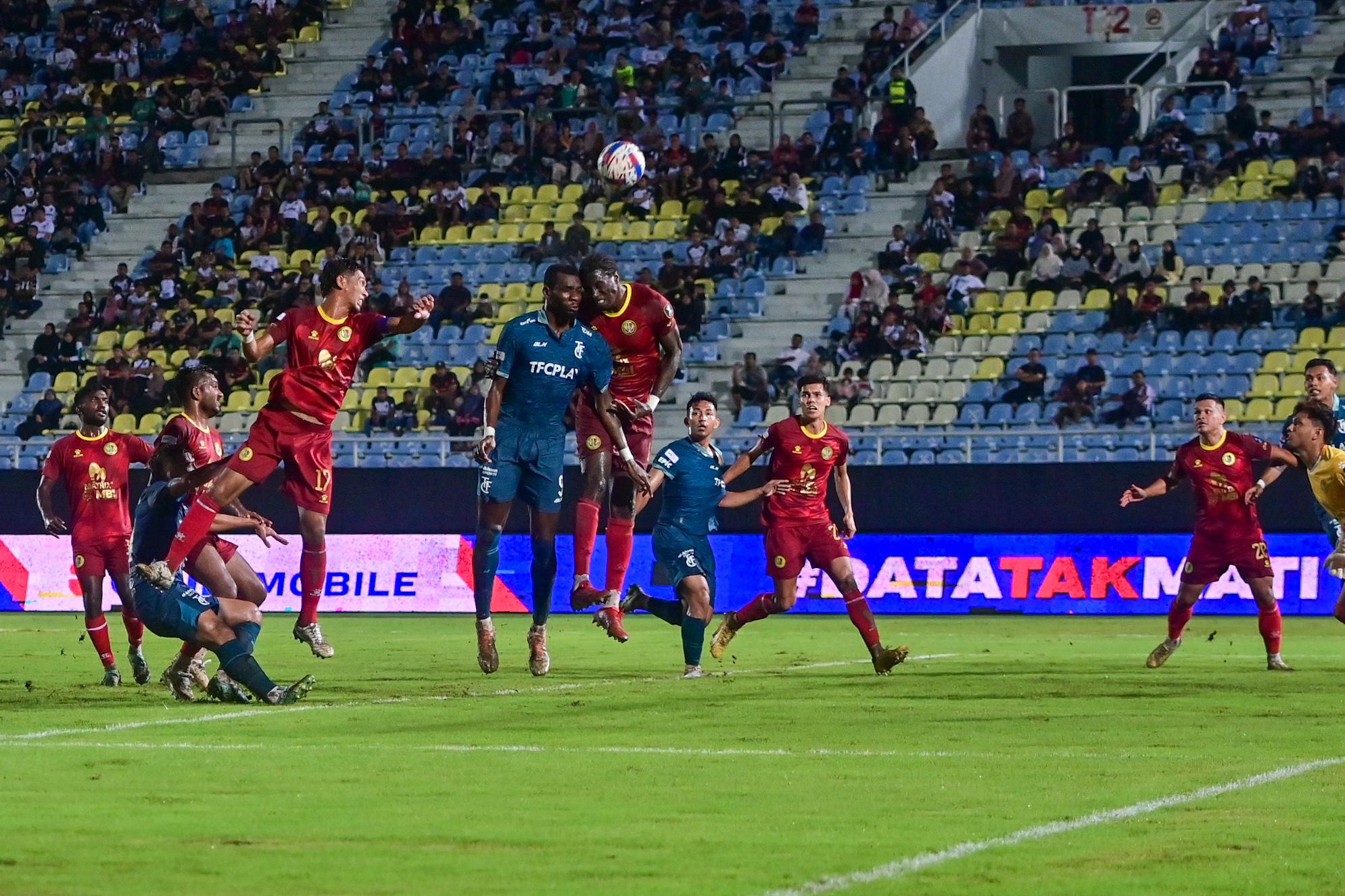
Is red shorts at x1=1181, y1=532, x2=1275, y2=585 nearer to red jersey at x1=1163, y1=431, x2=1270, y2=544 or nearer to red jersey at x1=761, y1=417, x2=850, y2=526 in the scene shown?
red jersey at x1=1163, y1=431, x2=1270, y2=544

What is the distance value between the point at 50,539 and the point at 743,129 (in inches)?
543

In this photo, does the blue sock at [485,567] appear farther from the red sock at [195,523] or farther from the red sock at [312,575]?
the red sock at [195,523]

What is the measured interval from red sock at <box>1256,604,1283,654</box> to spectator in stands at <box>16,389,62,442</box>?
69.3ft

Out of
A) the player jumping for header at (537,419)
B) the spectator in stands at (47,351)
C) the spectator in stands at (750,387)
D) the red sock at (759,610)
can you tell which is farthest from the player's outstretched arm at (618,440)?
the spectator in stands at (47,351)

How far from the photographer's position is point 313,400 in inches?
586

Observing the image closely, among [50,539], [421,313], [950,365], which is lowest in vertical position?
[50,539]

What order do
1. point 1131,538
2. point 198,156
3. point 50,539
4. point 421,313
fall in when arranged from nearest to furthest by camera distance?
point 421,313
point 1131,538
point 50,539
point 198,156

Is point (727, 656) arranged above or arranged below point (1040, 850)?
below

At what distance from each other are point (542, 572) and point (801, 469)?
2.26 m

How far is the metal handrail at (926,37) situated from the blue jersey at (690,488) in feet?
68.4

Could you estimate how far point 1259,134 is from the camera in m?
32.0

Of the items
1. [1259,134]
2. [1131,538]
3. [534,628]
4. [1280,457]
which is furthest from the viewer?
[1259,134]

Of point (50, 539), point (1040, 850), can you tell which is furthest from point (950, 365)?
point (1040, 850)

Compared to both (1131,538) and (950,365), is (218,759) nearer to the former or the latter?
(1131,538)
